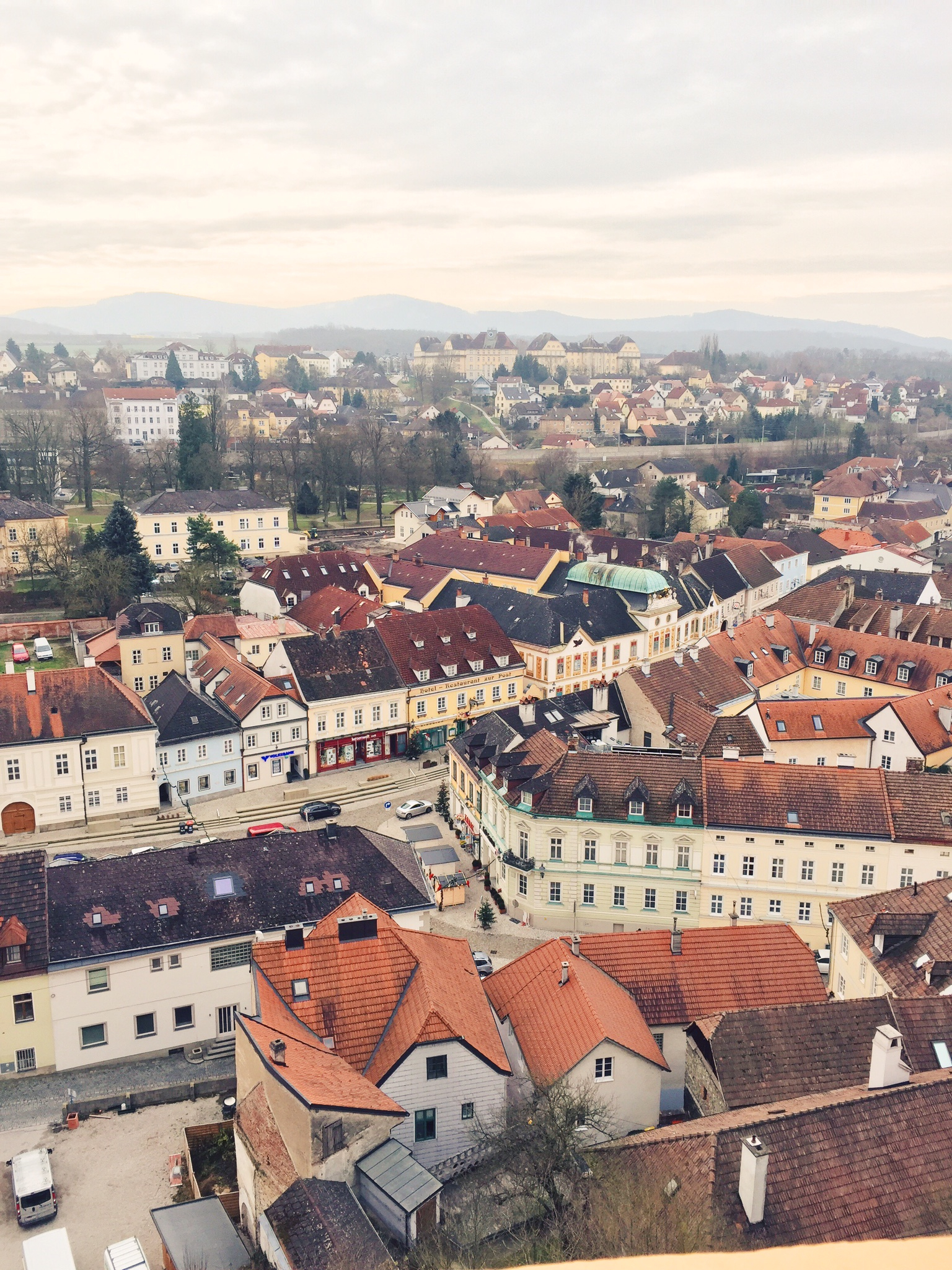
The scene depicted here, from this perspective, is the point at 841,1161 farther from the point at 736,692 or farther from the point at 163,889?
the point at 736,692

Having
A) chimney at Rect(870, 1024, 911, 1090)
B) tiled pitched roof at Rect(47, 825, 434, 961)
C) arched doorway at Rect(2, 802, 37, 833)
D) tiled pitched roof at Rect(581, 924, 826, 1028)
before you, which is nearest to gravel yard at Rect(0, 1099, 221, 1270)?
tiled pitched roof at Rect(47, 825, 434, 961)

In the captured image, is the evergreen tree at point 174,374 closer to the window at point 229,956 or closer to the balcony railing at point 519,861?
the balcony railing at point 519,861

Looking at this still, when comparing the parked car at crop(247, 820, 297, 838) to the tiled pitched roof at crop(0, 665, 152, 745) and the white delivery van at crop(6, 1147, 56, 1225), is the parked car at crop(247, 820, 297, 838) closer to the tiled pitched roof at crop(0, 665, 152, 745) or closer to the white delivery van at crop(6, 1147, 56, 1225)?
the tiled pitched roof at crop(0, 665, 152, 745)

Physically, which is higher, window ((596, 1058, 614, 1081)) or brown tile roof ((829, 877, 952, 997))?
brown tile roof ((829, 877, 952, 997))

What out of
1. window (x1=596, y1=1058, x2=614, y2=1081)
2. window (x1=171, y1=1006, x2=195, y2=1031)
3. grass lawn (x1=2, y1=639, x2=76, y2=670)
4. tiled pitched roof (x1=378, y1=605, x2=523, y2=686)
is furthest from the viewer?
grass lawn (x1=2, y1=639, x2=76, y2=670)

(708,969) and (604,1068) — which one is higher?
(708,969)

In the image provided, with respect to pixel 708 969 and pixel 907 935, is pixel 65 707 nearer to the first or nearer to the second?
pixel 708 969

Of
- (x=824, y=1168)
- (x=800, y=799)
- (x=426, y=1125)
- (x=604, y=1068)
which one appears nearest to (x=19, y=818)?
(x=426, y=1125)
